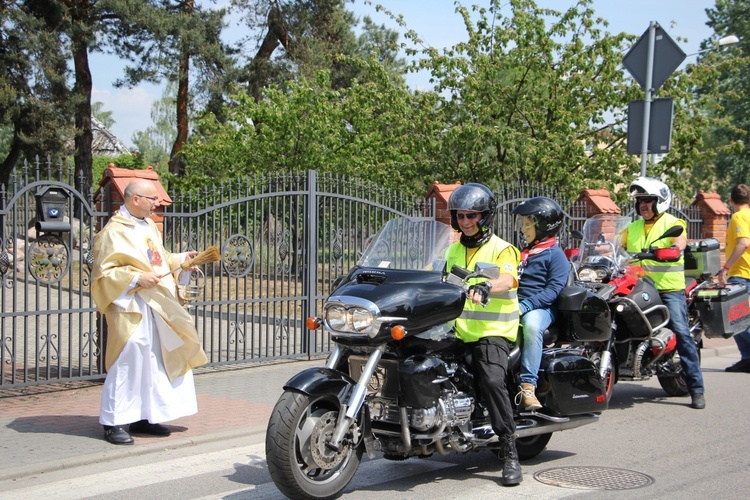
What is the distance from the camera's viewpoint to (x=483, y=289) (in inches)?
203

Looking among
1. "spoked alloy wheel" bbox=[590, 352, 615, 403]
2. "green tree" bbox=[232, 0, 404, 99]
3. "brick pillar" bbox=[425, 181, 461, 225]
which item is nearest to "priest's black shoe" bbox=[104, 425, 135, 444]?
"spoked alloy wheel" bbox=[590, 352, 615, 403]

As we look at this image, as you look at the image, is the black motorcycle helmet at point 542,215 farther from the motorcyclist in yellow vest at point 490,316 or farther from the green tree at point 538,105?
the green tree at point 538,105

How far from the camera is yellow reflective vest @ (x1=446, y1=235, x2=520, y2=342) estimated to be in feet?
18.1

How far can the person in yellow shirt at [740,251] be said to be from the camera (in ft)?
32.3

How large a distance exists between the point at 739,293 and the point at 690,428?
7.25ft

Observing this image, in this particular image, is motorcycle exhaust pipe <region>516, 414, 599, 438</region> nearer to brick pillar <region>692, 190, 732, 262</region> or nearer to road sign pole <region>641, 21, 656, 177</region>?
road sign pole <region>641, 21, 656, 177</region>

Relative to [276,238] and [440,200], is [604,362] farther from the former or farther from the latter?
[440,200]

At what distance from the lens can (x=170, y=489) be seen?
18.4ft

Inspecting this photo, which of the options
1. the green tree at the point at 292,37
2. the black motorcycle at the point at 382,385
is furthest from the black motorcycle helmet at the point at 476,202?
the green tree at the point at 292,37

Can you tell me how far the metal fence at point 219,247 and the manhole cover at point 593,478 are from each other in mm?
3592

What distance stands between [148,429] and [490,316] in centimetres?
308

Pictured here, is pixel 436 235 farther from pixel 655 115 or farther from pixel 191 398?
pixel 655 115

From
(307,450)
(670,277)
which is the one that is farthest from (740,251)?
(307,450)

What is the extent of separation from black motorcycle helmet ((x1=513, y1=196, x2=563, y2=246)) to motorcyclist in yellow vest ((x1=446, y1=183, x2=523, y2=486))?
783mm
